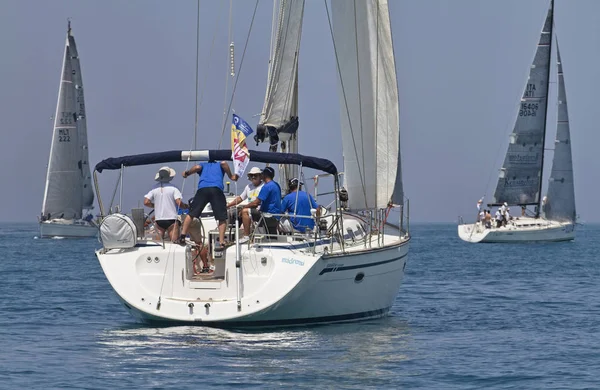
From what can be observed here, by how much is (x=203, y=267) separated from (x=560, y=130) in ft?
161

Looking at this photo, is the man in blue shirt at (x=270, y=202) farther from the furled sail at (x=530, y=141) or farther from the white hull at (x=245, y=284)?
the furled sail at (x=530, y=141)

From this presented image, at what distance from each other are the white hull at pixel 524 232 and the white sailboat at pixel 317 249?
4108cm

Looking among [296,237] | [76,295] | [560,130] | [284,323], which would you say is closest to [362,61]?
[296,237]

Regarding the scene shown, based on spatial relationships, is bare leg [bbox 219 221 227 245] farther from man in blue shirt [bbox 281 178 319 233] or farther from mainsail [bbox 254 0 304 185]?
mainsail [bbox 254 0 304 185]

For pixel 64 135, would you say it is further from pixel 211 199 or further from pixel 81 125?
pixel 211 199

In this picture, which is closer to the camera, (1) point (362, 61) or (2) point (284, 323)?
(2) point (284, 323)

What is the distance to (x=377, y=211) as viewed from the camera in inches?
770

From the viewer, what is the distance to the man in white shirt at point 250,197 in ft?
56.7

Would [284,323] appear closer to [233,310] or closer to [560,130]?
[233,310]

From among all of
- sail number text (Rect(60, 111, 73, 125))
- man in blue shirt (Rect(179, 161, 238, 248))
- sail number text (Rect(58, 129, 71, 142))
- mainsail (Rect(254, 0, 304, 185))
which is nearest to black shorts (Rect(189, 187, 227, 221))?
man in blue shirt (Rect(179, 161, 238, 248))

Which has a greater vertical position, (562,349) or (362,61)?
(362,61)

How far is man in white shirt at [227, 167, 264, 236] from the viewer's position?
56.7ft

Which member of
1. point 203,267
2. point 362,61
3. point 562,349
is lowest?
point 562,349

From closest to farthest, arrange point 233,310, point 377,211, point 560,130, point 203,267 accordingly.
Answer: point 233,310, point 203,267, point 377,211, point 560,130
